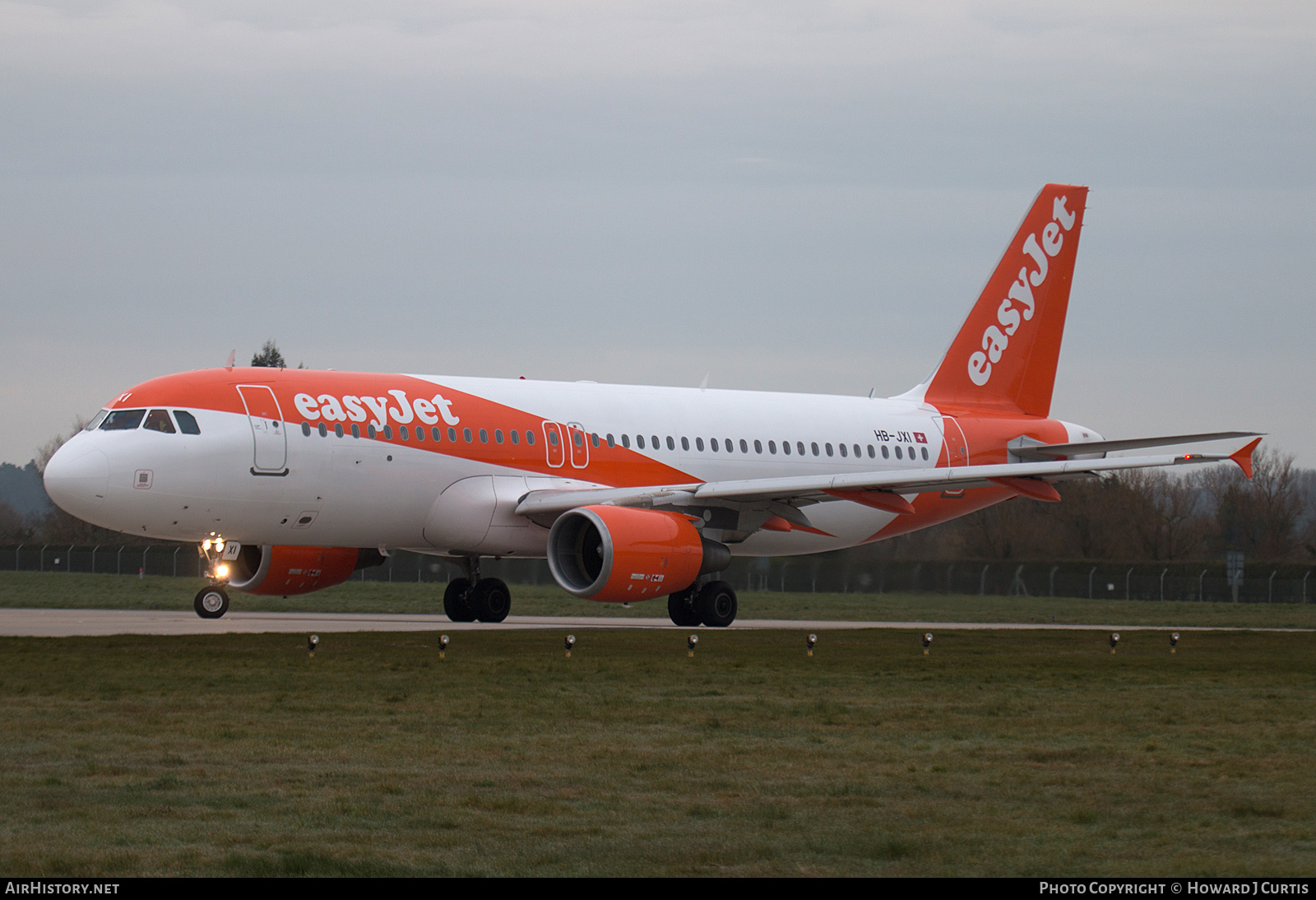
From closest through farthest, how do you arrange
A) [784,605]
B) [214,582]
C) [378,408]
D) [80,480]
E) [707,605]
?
1. [80,480]
2. [378,408]
3. [214,582]
4. [707,605]
5. [784,605]

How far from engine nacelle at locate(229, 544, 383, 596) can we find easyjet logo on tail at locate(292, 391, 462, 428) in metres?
3.42

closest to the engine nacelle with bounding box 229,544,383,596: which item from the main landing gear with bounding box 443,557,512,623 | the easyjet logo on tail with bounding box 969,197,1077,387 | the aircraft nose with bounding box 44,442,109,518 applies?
the main landing gear with bounding box 443,557,512,623

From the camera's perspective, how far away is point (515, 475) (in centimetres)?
2638

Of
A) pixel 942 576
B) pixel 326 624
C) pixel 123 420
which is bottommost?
pixel 326 624

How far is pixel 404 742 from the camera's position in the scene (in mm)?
11750

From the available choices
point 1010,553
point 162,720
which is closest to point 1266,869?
point 162,720

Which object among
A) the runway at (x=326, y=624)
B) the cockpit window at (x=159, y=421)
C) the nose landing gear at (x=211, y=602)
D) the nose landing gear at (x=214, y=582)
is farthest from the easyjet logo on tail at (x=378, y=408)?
the nose landing gear at (x=211, y=602)

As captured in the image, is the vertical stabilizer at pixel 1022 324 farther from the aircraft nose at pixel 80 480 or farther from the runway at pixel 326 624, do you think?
the aircraft nose at pixel 80 480

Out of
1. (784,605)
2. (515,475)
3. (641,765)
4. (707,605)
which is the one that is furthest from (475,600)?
(641,765)

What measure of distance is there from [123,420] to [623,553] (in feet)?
25.7

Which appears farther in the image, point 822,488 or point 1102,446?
point 1102,446

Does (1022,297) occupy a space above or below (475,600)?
above

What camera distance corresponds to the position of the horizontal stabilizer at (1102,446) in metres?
26.5

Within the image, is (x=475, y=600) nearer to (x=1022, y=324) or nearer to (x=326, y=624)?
(x=326, y=624)
